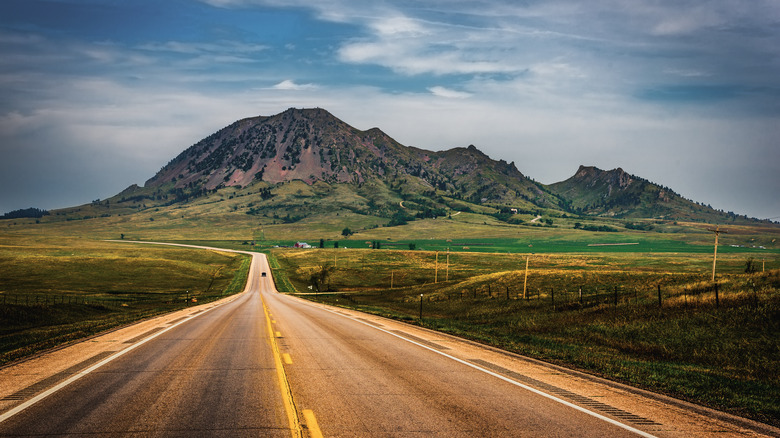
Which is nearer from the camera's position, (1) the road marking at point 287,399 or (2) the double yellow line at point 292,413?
(2) the double yellow line at point 292,413

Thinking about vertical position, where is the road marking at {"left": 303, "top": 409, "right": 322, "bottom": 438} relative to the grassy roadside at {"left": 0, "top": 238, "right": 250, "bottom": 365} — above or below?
above

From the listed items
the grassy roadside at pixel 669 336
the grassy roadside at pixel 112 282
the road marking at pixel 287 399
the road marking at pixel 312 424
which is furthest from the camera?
the grassy roadside at pixel 112 282

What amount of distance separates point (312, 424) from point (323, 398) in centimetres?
176

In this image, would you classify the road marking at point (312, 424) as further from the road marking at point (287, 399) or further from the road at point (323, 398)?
the road marking at point (287, 399)

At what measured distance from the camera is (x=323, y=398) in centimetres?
970

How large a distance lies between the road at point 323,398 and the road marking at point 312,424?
2cm

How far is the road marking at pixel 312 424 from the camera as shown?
7.44 meters

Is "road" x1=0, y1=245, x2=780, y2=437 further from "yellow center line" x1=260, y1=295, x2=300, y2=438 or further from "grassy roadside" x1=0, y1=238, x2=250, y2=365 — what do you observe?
"grassy roadside" x1=0, y1=238, x2=250, y2=365

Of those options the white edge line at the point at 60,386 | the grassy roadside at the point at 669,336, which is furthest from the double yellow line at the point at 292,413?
the grassy roadside at the point at 669,336

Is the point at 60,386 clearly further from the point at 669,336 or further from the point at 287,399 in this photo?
the point at 669,336

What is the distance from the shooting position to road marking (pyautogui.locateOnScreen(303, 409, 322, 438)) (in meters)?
7.44

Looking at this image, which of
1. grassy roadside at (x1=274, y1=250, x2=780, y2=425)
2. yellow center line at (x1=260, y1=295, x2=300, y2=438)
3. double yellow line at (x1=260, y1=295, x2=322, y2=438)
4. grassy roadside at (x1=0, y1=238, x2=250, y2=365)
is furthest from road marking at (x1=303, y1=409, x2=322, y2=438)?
grassy roadside at (x1=0, y1=238, x2=250, y2=365)

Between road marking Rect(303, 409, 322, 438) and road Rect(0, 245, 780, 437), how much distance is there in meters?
0.02

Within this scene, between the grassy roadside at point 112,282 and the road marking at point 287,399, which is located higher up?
the road marking at point 287,399
